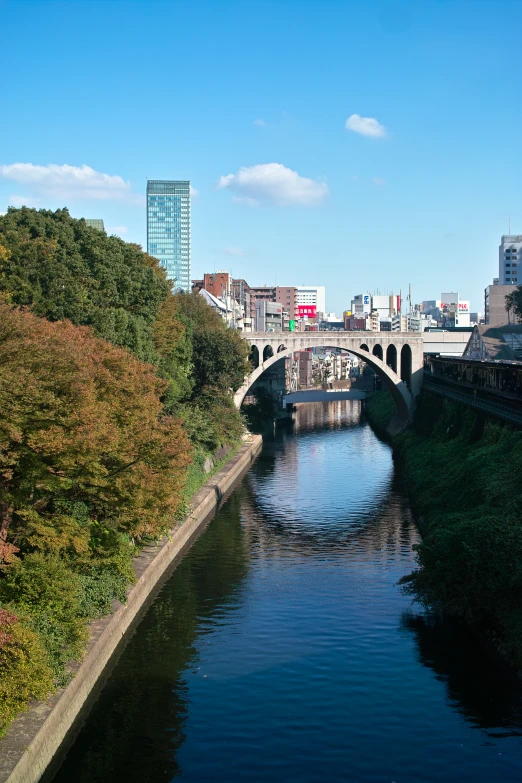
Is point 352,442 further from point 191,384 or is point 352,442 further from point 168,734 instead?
point 168,734

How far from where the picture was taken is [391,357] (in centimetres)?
8925

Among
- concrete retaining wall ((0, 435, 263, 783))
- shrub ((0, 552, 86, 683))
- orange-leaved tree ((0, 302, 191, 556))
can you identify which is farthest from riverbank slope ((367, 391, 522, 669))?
shrub ((0, 552, 86, 683))

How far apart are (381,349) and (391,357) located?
4.44ft

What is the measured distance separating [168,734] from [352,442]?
6283 cm

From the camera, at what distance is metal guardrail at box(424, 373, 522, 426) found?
46.2m

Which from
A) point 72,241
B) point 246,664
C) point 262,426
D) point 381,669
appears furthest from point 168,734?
point 262,426

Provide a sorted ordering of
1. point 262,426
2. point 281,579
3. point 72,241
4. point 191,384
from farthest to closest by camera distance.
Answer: point 262,426, point 191,384, point 72,241, point 281,579

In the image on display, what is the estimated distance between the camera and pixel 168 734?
22.0m

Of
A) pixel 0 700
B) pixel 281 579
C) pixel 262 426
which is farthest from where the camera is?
pixel 262 426

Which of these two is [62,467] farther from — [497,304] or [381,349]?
[497,304]

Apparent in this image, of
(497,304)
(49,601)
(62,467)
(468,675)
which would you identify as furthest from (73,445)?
(497,304)

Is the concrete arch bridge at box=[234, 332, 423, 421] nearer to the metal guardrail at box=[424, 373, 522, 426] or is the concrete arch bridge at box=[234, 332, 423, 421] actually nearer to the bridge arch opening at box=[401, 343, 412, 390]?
the bridge arch opening at box=[401, 343, 412, 390]

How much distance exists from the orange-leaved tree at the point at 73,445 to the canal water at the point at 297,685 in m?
4.57

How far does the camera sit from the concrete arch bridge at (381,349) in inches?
3386
